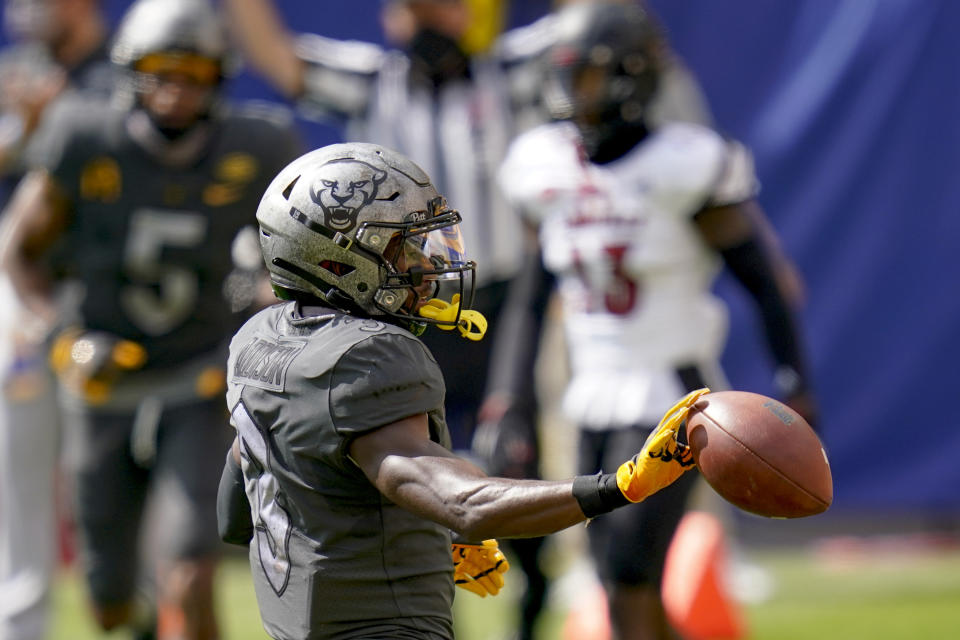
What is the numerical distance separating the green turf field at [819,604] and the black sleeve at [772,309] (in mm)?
1777

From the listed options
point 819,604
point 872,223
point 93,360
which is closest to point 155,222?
point 93,360

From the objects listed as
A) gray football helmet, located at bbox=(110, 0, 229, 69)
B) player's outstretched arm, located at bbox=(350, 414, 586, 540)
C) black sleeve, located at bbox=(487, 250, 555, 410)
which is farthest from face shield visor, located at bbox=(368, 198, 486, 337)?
gray football helmet, located at bbox=(110, 0, 229, 69)

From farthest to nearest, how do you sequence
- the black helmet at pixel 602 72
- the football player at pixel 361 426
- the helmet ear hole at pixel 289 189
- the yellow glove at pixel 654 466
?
the black helmet at pixel 602 72, the helmet ear hole at pixel 289 189, the football player at pixel 361 426, the yellow glove at pixel 654 466

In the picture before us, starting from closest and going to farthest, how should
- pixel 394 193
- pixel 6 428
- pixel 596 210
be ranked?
pixel 394 193 < pixel 596 210 < pixel 6 428

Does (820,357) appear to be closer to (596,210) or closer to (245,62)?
(245,62)

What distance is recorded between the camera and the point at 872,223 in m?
7.62

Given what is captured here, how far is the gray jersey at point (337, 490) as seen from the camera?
8.49ft

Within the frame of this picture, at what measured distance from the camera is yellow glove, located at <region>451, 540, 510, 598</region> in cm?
293

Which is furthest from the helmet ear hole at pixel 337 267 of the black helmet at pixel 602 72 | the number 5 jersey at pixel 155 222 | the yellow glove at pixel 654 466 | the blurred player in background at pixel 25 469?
the blurred player in background at pixel 25 469

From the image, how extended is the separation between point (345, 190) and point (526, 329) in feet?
6.07

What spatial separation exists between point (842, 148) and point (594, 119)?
3585 mm

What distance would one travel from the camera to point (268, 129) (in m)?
4.90

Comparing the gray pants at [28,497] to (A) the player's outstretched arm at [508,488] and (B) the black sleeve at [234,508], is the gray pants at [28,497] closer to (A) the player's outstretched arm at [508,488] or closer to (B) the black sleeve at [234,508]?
(B) the black sleeve at [234,508]

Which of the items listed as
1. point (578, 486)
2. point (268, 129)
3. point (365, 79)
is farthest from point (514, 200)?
point (578, 486)
